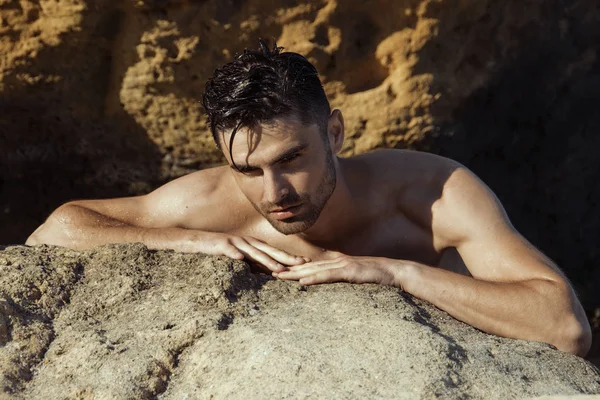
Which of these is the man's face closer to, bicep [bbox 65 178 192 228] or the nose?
the nose

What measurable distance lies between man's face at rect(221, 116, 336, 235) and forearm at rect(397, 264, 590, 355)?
43cm

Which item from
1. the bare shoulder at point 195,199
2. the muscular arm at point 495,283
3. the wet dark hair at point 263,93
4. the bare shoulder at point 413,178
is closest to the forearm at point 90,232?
the bare shoulder at point 195,199

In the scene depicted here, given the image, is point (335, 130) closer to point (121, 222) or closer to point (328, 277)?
point (328, 277)

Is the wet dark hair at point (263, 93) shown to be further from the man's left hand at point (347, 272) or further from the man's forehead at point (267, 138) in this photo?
the man's left hand at point (347, 272)

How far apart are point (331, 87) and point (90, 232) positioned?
5.07 ft

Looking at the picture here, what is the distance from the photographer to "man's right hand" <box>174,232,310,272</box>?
3.00 meters

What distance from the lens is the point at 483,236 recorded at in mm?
3148

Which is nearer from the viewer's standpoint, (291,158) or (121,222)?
(291,158)

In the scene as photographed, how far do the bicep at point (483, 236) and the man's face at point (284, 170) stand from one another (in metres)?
0.47

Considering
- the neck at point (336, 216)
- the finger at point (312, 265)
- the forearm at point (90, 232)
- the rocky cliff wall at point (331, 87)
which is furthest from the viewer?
the rocky cliff wall at point (331, 87)

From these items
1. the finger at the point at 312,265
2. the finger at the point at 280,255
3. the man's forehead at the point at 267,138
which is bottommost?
the finger at the point at 312,265

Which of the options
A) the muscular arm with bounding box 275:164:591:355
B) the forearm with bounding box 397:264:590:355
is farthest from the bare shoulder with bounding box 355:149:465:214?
the forearm with bounding box 397:264:590:355

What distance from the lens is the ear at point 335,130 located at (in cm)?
330

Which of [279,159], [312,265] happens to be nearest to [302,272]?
Answer: [312,265]
